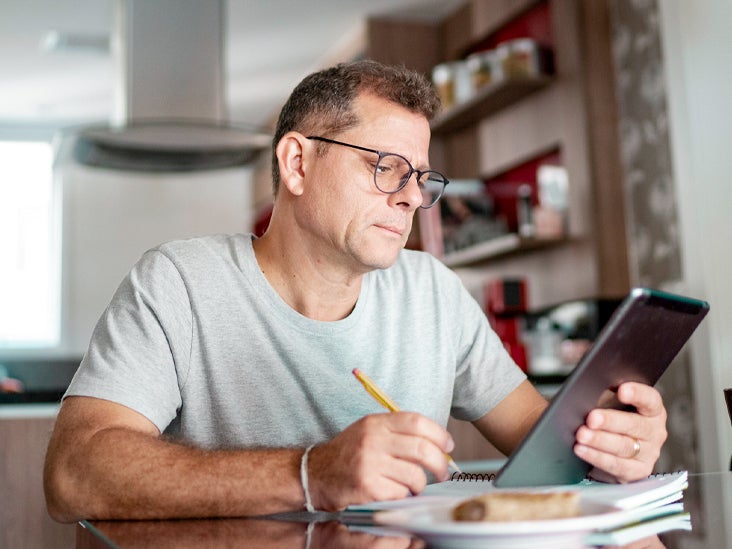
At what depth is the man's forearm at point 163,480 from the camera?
3.00 feet

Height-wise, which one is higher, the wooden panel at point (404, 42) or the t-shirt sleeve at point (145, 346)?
the wooden panel at point (404, 42)

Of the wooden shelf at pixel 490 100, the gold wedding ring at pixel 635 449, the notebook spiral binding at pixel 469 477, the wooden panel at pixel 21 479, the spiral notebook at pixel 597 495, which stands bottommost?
the wooden panel at pixel 21 479

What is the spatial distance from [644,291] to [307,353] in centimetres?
63

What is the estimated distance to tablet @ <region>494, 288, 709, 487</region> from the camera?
0.84 meters

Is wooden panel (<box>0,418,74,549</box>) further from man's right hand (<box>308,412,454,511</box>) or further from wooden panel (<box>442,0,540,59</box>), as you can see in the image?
wooden panel (<box>442,0,540,59</box>)

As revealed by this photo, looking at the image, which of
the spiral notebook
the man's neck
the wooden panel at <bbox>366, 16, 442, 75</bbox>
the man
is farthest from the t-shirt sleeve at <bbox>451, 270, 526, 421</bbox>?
the wooden panel at <bbox>366, 16, 442, 75</bbox>

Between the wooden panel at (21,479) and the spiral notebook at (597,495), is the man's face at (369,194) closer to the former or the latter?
the spiral notebook at (597,495)

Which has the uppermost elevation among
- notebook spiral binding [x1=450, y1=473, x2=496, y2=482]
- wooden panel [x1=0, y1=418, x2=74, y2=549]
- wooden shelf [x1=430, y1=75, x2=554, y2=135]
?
wooden shelf [x1=430, y1=75, x2=554, y2=135]

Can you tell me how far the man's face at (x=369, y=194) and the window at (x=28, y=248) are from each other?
563 centimetres

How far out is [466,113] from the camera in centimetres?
439

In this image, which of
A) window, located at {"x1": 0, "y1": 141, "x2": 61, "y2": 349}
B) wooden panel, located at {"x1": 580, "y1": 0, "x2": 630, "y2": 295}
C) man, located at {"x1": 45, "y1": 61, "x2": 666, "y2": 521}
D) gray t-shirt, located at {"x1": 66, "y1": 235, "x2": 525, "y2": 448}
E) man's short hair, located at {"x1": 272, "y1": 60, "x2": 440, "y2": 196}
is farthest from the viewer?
window, located at {"x1": 0, "y1": 141, "x2": 61, "y2": 349}

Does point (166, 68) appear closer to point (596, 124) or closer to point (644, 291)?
point (596, 124)

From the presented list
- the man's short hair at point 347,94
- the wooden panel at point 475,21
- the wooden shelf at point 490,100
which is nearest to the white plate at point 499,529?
the man's short hair at point 347,94

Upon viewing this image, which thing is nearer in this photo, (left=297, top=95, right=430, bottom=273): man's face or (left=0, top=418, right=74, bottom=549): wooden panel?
(left=297, top=95, right=430, bottom=273): man's face
